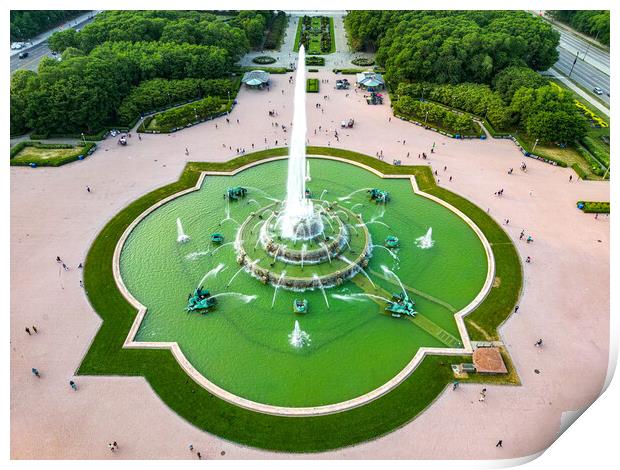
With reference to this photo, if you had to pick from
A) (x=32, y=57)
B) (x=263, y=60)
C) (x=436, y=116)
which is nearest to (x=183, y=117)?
(x=263, y=60)

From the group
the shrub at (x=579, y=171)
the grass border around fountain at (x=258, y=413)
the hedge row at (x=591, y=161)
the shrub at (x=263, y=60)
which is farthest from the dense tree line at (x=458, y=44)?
the grass border around fountain at (x=258, y=413)

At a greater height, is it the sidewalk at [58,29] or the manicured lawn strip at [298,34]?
the manicured lawn strip at [298,34]

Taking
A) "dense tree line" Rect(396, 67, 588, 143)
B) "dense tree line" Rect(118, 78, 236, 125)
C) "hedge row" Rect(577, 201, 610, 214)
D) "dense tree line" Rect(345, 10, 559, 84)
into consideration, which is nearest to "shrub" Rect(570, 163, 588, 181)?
"dense tree line" Rect(396, 67, 588, 143)

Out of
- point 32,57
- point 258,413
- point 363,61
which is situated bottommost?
point 258,413

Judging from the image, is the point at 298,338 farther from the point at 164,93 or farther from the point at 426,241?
the point at 164,93

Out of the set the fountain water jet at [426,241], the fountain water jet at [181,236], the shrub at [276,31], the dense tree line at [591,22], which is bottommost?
the fountain water jet at [181,236]

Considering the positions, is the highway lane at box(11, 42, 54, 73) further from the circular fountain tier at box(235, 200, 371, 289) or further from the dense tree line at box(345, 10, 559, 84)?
the dense tree line at box(345, 10, 559, 84)

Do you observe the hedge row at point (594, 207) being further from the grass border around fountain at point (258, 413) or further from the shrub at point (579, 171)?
the grass border around fountain at point (258, 413)

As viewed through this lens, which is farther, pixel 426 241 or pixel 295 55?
pixel 295 55
